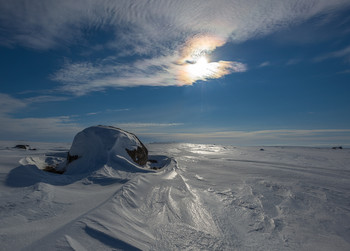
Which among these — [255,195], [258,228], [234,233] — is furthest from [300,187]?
[234,233]

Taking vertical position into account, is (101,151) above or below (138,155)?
above

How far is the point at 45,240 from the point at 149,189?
1.97 meters

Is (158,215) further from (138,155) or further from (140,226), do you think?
(138,155)

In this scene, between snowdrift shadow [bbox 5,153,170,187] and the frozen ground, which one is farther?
snowdrift shadow [bbox 5,153,170,187]

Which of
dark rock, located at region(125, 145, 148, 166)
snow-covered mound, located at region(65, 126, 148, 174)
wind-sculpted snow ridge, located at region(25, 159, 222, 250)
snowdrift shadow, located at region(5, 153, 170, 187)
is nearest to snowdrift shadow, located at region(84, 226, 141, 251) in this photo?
wind-sculpted snow ridge, located at region(25, 159, 222, 250)

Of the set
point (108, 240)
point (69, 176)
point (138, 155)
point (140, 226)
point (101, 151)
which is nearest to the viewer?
point (108, 240)

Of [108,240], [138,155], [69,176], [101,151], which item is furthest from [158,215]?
[138,155]

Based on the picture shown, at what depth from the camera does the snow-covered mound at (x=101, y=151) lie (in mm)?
4633

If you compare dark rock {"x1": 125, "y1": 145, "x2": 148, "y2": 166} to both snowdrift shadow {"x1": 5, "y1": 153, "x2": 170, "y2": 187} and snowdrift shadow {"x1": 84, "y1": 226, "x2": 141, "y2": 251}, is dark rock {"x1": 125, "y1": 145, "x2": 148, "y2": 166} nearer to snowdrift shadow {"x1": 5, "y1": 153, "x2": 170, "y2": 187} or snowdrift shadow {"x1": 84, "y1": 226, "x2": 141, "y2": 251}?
snowdrift shadow {"x1": 5, "y1": 153, "x2": 170, "y2": 187}

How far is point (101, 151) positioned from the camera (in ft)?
16.3

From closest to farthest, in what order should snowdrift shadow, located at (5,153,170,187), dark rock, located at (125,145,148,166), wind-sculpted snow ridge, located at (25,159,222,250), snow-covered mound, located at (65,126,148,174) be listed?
wind-sculpted snow ridge, located at (25,159,222,250)
snowdrift shadow, located at (5,153,170,187)
snow-covered mound, located at (65,126,148,174)
dark rock, located at (125,145,148,166)

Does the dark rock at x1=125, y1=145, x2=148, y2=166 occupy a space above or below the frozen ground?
above

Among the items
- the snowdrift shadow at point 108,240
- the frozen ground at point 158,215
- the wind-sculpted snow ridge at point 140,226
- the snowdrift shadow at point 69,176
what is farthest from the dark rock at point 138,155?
the snowdrift shadow at point 108,240

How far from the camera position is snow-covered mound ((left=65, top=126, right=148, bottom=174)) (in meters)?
4.63
